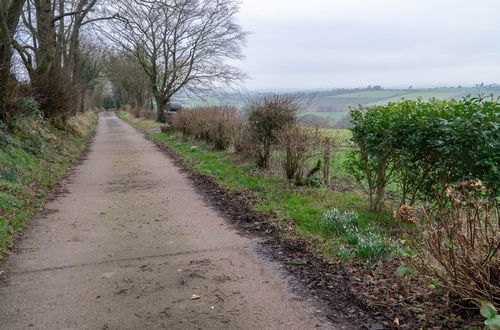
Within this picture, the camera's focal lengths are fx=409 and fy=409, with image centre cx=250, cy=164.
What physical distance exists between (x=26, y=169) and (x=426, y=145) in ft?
29.9

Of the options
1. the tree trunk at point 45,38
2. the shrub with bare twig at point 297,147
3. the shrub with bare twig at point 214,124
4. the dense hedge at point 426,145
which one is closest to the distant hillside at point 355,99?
the dense hedge at point 426,145

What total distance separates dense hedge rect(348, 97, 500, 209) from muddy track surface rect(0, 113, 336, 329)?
2517 millimetres

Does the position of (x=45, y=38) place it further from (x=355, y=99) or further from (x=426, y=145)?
(x=426, y=145)

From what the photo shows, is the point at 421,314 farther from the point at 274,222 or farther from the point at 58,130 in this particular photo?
the point at 58,130

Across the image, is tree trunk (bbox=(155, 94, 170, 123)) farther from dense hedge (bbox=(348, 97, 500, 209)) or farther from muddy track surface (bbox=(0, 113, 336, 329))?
dense hedge (bbox=(348, 97, 500, 209))

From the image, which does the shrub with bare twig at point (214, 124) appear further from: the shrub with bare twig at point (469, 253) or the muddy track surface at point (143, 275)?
the shrub with bare twig at point (469, 253)

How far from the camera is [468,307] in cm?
348

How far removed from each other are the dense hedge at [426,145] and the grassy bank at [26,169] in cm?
568

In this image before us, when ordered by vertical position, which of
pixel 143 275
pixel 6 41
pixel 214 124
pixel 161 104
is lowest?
pixel 143 275

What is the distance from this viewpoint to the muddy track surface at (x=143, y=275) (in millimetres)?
Result: 3697

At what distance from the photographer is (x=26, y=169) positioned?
398 inches

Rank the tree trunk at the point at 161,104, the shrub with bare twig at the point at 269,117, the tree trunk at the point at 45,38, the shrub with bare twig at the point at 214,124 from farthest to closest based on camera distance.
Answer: the tree trunk at the point at 161,104 → the tree trunk at the point at 45,38 → the shrub with bare twig at the point at 214,124 → the shrub with bare twig at the point at 269,117

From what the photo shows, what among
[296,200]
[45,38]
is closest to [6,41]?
[45,38]

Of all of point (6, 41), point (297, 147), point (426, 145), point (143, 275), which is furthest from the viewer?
point (6, 41)
